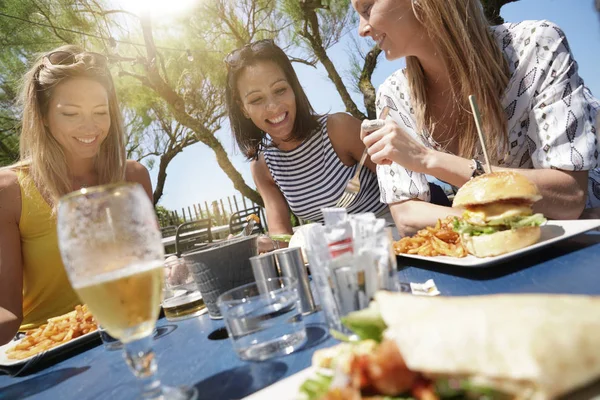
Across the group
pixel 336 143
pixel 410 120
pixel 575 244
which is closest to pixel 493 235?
pixel 575 244

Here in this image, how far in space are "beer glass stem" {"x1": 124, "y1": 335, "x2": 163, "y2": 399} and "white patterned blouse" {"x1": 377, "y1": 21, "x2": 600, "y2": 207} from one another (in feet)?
5.92

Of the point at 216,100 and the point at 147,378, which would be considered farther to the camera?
the point at 216,100

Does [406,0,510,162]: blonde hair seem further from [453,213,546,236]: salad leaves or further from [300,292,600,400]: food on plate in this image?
[300,292,600,400]: food on plate

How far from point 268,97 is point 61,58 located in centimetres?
131

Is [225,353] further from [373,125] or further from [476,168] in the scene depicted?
[476,168]

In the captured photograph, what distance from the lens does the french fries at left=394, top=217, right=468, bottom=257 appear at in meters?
1.33

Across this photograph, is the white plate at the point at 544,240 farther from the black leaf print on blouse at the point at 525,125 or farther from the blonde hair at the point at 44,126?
the blonde hair at the point at 44,126

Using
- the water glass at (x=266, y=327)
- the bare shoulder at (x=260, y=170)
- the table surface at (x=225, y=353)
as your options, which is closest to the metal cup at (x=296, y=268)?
the table surface at (x=225, y=353)

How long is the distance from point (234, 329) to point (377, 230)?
393 millimetres

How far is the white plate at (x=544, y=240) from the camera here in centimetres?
105

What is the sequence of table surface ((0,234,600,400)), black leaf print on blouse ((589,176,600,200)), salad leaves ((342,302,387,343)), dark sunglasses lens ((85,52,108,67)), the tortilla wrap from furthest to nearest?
dark sunglasses lens ((85,52,108,67)) < black leaf print on blouse ((589,176,600,200)) < table surface ((0,234,600,400)) < salad leaves ((342,302,387,343)) < the tortilla wrap

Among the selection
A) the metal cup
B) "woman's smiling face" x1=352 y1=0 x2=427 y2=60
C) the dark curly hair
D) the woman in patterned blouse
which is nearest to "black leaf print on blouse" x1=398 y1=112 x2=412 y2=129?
the woman in patterned blouse

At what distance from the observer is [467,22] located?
1.92 m

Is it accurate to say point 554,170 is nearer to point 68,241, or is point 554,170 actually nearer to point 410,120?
point 410,120
